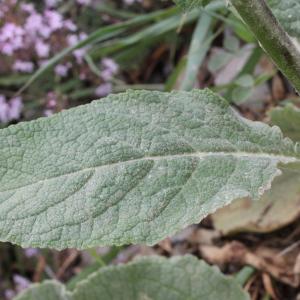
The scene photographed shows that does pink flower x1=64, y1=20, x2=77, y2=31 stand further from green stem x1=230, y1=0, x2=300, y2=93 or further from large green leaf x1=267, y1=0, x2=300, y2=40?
green stem x1=230, y1=0, x2=300, y2=93

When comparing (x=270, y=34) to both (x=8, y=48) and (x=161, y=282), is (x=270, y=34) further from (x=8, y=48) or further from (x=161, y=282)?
(x=8, y=48)

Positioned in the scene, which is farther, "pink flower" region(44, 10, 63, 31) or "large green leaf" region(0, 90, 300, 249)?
"pink flower" region(44, 10, 63, 31)

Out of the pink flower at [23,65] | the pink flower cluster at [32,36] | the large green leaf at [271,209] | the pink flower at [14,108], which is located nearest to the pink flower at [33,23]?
the pink flower cluster at [32,36]

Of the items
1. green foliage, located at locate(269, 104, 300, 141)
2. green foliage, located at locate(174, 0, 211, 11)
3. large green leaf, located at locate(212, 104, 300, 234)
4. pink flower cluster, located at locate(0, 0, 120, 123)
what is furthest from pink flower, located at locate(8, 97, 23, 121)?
green foliage, located at locate(174, 0, 211, 11)

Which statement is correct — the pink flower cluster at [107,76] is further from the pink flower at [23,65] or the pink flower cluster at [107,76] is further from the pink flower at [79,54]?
the pink flower at [23,65]

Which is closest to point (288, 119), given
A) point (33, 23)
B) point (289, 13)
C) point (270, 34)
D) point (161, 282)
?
point (289, 13)
